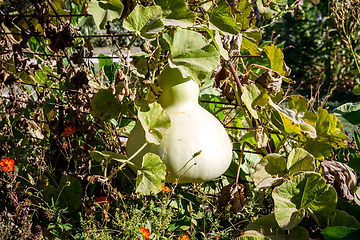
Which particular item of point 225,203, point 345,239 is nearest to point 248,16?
point 225,203

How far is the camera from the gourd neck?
3.23 ft

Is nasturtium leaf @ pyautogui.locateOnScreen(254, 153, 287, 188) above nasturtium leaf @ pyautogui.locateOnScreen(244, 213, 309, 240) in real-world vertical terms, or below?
above

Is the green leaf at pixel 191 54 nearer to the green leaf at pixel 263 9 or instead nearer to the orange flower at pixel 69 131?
the green leaf at pixel 263 9

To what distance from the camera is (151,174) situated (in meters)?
0.91

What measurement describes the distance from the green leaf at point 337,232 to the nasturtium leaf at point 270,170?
0.19 metres

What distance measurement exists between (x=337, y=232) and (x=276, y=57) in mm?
577

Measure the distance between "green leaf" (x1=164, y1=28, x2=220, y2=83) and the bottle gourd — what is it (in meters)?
0.09

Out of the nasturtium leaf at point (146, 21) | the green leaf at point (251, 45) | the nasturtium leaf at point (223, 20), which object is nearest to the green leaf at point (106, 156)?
the nasturtium leaf at point (146, 21)

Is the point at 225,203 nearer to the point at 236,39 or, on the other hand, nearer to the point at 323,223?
the point at 323,223

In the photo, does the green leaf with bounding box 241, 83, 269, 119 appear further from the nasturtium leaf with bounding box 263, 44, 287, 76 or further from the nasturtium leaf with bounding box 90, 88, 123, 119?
the nasturtium leaf with bounding box 90, 88, 123, 119

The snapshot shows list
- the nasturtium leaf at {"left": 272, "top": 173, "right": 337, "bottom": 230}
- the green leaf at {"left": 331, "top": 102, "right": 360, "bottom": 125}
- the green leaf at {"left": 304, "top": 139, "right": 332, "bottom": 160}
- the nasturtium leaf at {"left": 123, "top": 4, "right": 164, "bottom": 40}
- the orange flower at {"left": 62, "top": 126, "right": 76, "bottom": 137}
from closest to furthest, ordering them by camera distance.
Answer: the nasturtium leaf at {"left": 123, "top": 4, "right": 164, "bottom": 40}
the nasturtium leaf at {"left": 272, "top": 173, "right": 337, "bottom": 230}
the green leaf at {"left": 304, "top": 139, "right": 332, "bottom": 160}
the orange flower at {"left": 62, "top": 126, "right": 76, "bottom": 137}
the green leaf at {"left": 331, "top": 102, "right": 360, "bottom": 125}

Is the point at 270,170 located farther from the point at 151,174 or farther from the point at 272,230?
the point at 151,174

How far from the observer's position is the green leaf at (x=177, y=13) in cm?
90

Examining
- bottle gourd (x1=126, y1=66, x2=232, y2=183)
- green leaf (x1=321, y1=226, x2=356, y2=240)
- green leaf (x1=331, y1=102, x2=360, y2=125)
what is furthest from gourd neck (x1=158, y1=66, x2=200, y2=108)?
green leaf (x1=331, y1=102, x2=360, y2=125)
